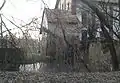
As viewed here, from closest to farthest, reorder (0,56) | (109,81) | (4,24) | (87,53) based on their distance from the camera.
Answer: (109,81), (4,24), (0,56), (87,53)

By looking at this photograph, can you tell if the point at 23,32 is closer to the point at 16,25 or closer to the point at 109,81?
the point at 16,25

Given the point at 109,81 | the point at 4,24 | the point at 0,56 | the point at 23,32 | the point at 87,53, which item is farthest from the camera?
the point at 87,53

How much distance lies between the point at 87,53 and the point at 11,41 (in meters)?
4.25

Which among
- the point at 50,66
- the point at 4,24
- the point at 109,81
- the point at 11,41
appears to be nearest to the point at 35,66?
the point at 50,66

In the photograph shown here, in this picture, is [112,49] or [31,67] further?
[112,49]

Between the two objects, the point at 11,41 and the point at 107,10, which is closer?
the point at 11,41

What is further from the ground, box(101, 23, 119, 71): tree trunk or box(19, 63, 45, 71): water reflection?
box(101, 23, 119, 71): tree trunk

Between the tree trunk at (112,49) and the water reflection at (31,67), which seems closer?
the water reflection at (31,67)

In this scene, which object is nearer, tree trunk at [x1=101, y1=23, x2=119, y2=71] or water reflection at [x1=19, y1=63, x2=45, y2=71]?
water reflection at [x1=19, y1=63, x2=45, y2=71]

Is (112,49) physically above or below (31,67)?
above

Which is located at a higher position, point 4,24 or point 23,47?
point 4,24

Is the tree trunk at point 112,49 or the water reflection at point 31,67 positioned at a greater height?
the tree trunk at point 112,49

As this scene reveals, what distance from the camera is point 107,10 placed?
10.3 m

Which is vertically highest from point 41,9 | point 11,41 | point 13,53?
point 41,9
